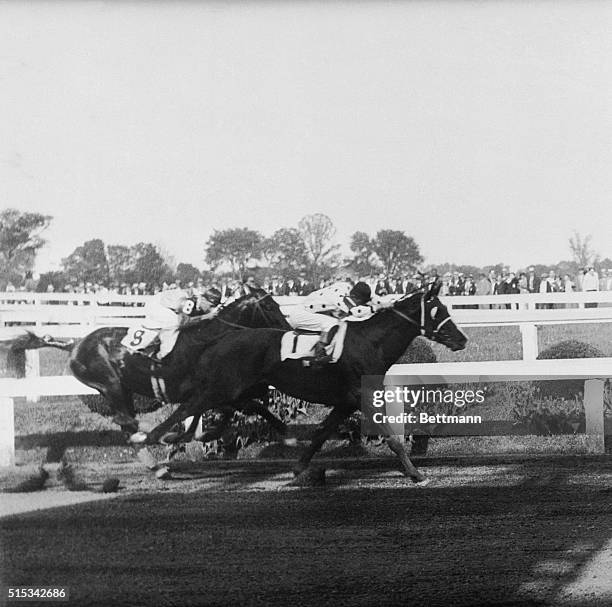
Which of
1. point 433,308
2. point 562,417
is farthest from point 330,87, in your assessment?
point 562,417

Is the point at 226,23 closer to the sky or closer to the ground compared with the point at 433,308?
closer to the sky

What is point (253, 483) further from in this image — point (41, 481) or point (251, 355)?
point (41, 481)

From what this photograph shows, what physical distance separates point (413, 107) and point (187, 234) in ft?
4.07

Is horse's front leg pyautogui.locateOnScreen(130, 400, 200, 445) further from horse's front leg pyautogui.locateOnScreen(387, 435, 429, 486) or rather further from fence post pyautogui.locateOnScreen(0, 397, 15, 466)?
horse's front leg pyautogui.locateOnScreen(387, 435, 429, 486)

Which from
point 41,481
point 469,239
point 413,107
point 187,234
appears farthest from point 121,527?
point 413,107

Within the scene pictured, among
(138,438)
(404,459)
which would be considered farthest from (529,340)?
(138,438)

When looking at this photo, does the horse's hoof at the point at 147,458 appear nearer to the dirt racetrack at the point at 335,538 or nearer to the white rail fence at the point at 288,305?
the dirt racetrack at the point at 335,538

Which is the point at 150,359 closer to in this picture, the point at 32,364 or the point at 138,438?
the point at 138,438

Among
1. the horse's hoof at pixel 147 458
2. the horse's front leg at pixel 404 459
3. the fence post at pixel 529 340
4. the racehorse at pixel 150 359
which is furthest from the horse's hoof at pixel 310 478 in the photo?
the fence post at pixel 529 340

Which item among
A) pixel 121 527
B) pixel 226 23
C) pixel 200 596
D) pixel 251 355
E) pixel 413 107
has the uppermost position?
pixel 226 23

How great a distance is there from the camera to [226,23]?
441 cm

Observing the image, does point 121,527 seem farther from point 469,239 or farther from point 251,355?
point 469,239

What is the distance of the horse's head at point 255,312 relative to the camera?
14.6 ft

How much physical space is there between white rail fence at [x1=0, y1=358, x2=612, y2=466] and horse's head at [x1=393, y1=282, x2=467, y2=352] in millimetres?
121
